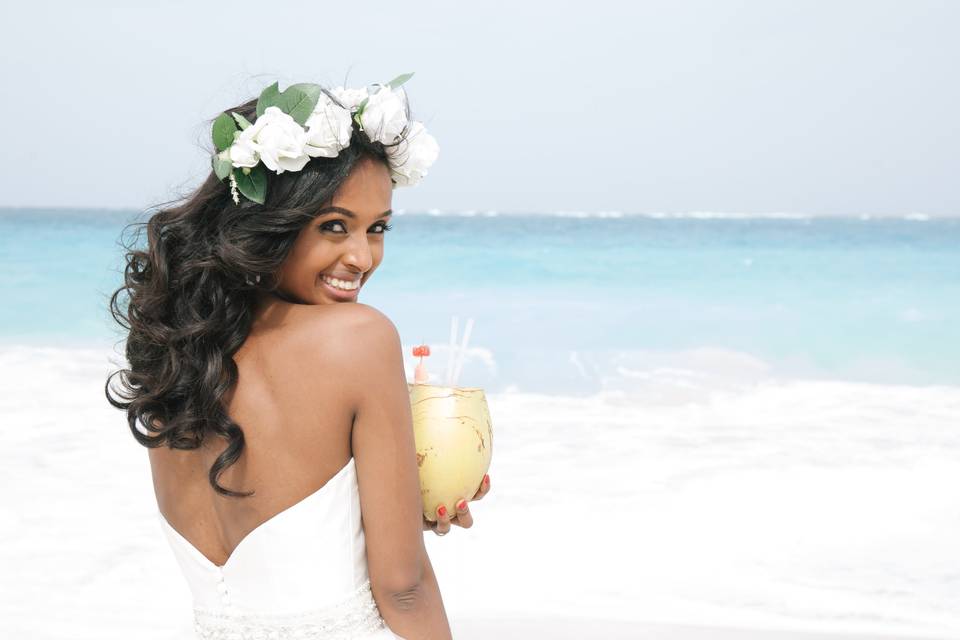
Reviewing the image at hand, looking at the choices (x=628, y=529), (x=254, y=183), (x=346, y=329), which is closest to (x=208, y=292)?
(x=254, y=183)

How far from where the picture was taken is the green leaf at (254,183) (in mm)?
1812

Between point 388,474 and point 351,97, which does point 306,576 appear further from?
point 351,97

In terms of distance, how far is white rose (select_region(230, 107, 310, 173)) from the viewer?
5.75 ft

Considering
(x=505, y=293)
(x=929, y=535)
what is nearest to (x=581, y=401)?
(x=929, y=535)

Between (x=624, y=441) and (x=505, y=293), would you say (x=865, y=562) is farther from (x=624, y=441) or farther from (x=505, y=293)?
(x=505, y=293)

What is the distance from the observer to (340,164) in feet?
6.02

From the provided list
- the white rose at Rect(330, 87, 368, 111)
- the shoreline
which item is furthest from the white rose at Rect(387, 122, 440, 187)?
the shoreline

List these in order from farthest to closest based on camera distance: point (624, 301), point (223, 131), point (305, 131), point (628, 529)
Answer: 1. point (624, 301)
2. point (628, 529)
3. point (223, 131)
4. point (305, 131)

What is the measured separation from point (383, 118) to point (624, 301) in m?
13.4

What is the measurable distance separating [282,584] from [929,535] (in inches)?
150

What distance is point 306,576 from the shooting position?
→ 181 centimetres

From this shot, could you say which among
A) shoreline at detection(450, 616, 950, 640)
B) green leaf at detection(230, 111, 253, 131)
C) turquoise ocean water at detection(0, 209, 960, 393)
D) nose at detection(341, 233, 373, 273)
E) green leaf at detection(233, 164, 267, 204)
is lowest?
turquoise ocean water at detection(0, 209, 960, 393)

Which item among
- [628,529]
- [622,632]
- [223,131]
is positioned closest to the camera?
[223,131]

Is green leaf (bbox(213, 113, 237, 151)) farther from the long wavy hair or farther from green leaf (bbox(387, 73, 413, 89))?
green leaf (bbox(387, 73, 413, 89))
